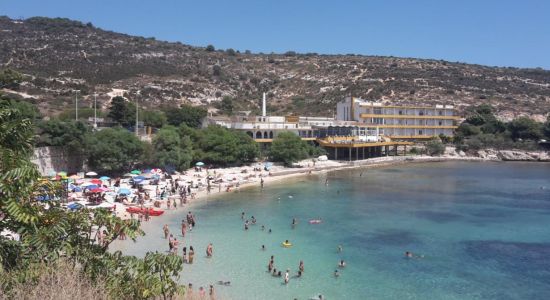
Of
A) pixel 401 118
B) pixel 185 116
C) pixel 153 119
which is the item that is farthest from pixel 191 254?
pixel 401 118

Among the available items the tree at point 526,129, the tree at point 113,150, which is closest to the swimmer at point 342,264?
the tree at point 113,150

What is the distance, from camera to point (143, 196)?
4016 cm

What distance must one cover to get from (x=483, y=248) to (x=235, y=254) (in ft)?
50.0

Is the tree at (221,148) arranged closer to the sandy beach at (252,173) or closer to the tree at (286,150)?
the sandy beach at (252,173)

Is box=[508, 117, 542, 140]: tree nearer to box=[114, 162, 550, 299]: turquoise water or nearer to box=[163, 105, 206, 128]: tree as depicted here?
box=[114, 162, 550, 299]: turquoise water

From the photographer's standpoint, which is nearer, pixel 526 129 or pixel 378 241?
pixel 378 241

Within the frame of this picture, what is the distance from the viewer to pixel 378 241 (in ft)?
97.6

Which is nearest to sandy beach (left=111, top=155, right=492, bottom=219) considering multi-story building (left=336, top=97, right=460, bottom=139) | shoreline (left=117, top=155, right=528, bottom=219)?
shoreline (left=117, top=155, right=528, bottom=219)

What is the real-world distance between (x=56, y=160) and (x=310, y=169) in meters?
32.9

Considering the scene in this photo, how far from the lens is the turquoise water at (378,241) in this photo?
21922mm

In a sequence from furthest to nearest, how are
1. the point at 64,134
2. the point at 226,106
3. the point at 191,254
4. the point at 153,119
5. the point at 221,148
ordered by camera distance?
the point at 226,106 < the point at 153,119 < the point at 221,148 < the point at 64,134 < the point at 191,254

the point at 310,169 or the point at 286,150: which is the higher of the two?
the point at 286,150

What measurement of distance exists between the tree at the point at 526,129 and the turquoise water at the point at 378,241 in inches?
1674

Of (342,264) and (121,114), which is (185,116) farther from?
(342,264)
